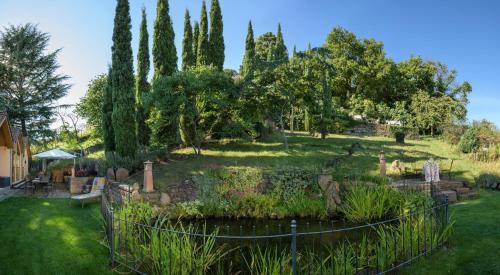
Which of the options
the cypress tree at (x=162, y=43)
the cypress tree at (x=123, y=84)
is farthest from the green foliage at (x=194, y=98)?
the cypress tree at (x=162, y=43)

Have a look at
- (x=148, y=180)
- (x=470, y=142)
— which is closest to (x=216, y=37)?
(x=148, y=180)

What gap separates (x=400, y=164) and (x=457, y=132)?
11175 millimetres

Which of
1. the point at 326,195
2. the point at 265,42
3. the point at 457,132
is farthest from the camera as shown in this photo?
the point at 265,42

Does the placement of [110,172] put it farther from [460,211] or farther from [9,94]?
[9,94]

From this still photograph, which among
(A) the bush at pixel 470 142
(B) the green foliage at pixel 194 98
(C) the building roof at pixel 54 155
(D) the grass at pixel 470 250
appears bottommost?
(D) the grass at pixel 470 250

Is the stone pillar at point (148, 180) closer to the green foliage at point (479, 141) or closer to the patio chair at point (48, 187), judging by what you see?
the patio chair at point (48, 187)

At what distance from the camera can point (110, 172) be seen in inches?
563

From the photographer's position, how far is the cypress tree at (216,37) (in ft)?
81.9

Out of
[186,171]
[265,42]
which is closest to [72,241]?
[186,171]

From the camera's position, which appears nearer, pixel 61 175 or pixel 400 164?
pixel 400 164

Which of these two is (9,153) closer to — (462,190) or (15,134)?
(15,134)

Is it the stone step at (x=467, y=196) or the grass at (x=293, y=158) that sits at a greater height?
the grass at (x=293, y=158)

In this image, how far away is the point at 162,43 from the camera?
70.0 feet

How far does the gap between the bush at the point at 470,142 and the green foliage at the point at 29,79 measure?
27166 mm
